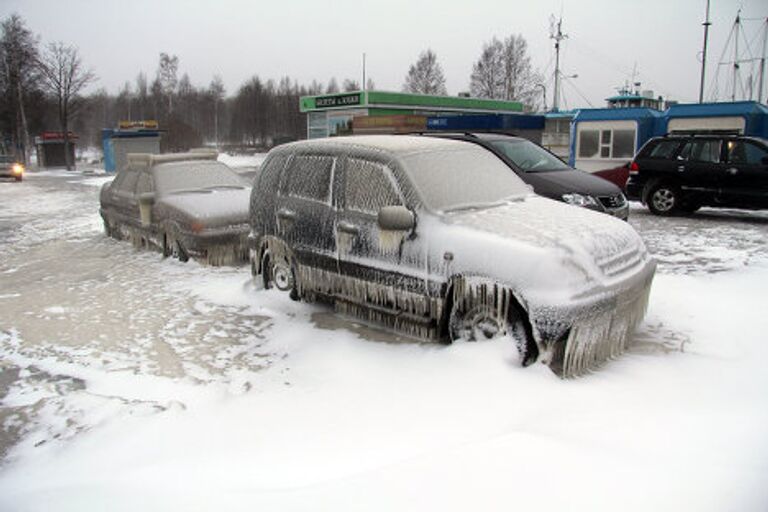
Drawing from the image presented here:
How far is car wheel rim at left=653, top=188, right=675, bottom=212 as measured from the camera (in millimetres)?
12914

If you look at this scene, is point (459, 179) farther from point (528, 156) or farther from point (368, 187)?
point (528, 156)

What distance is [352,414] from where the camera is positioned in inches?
150

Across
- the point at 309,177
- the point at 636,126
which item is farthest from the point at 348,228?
the point at 636,126

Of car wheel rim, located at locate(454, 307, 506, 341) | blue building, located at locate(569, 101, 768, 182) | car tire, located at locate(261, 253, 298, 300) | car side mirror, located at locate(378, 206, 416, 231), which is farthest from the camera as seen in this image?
blue building, located at locate(569, 101, 768, 182)

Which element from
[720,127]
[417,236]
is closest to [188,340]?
[417,236]

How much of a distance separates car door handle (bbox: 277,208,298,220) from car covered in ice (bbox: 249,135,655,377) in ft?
0.04

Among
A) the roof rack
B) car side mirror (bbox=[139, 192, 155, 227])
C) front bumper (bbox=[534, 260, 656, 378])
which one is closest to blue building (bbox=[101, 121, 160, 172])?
the roof rack

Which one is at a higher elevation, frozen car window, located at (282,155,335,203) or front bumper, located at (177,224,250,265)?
frozen car window, located at (282,155,335,203)

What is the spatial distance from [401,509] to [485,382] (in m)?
1.48

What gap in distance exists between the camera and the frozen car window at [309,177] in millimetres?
5805

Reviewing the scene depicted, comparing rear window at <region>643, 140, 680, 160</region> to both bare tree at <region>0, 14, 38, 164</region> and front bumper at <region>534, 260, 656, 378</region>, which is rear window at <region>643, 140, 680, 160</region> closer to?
front bumper at <region>534, 260, 656, 378</region>

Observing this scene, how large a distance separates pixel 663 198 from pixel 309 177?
9.94 m

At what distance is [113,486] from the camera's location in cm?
308

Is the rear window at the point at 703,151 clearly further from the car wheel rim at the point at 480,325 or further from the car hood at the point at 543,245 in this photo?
the car wheel rim at the point at 480,325
